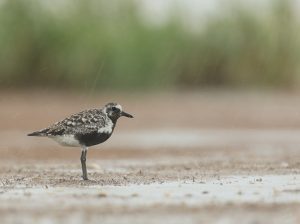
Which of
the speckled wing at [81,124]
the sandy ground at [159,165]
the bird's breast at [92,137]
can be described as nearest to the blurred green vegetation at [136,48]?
the sandy ground at [159,165]

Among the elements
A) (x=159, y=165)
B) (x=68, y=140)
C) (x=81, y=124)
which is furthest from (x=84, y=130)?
(x=159, y=165)

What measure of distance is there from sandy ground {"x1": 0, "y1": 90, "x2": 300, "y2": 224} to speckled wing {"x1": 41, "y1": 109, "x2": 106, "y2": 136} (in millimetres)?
499

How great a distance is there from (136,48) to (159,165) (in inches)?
548

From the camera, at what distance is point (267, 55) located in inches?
1104

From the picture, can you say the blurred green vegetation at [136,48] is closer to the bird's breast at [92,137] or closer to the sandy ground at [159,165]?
the sandy ground at [159,165]

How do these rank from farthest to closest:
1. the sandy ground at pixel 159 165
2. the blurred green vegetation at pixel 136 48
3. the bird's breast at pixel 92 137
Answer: the blurred green vegetation at pixel 136 48, the bird's breast at pixel 92 137, the sandy ground at pixel 159 165

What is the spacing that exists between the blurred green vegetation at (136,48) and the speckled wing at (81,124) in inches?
591

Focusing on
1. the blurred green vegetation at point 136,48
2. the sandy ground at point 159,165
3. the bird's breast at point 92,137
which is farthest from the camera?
the blurred green vegetation at point 136,48

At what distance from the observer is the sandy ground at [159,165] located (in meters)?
7.74

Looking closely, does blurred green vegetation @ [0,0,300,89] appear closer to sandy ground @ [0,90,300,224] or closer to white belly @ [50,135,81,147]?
sandy ground @ [0,90,300,224]

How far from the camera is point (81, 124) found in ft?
34.2

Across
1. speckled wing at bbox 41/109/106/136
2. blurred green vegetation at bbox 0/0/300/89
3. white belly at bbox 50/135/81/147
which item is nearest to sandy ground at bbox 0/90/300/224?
white belly at bbox 50/135/81/147

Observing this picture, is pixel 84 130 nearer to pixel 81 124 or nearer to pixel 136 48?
pixel 81 124

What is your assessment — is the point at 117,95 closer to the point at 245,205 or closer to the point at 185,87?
the point at 185,87
